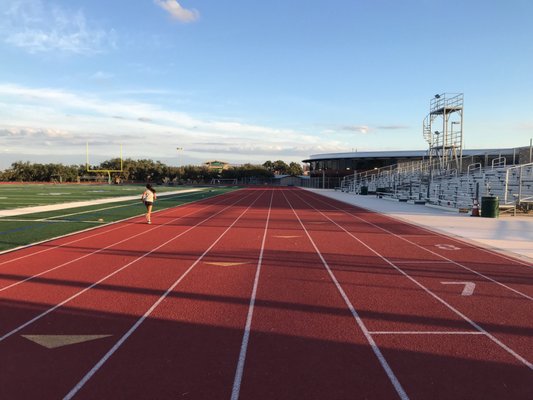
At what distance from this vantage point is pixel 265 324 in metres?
5.37

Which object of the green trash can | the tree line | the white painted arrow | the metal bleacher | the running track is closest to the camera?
the running track

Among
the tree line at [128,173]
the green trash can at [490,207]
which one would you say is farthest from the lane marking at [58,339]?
the tree line at [128,173]

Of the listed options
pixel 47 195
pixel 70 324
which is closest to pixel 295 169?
pixel 47 195

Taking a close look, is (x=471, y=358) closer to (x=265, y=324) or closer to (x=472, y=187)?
(x=265, y=324)

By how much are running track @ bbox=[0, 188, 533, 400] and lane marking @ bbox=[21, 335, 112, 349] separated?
0.10ft

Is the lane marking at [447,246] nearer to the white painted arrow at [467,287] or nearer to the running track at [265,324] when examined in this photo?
the running track at [265,324]

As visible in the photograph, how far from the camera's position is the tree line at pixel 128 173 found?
302 feet

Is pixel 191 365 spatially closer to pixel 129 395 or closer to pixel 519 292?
pixel 129 395

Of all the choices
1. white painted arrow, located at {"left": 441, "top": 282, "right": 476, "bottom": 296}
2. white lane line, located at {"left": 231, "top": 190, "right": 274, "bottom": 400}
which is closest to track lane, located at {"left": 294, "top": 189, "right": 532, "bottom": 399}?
white painted arrow, located at {"left": 441, "top": 282, "right": 476, "bottom": 296}

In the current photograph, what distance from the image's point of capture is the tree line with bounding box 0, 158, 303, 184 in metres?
92.2

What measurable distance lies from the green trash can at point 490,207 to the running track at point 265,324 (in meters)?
9.46

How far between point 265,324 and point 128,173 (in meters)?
103

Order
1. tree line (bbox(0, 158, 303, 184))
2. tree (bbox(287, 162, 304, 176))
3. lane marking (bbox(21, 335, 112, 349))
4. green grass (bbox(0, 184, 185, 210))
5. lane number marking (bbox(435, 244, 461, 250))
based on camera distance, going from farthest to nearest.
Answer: tree (bbox(287, 162, 304, 176))
tree line (bbox(0, 158, 303, 184))
green grass (bbox(0, 184, 185, 210))
lane number marking (bbox(435, 244, 461, 250))
lane marking (bbox(21, 335, 112, 349))

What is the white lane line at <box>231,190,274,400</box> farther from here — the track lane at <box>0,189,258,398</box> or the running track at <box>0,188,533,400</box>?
the track lane at <box>0,189,258,398</box>
